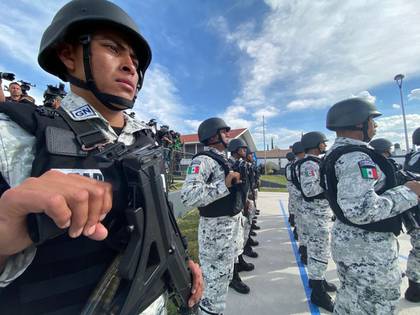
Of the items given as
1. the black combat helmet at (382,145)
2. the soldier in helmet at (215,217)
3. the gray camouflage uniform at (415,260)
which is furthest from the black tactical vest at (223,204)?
the black combat helmet at (382,145)

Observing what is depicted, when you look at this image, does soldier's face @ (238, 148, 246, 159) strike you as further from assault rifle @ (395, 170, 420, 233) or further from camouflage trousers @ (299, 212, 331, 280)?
assault rifle @ (395, 170, 420, 233)

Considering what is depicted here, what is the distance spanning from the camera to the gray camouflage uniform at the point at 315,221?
11.8 ft

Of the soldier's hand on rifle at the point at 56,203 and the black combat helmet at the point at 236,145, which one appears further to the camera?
the black combat helmet at the point at 236,145

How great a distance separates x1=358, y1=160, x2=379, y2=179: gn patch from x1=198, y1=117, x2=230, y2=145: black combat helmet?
76.9 inches

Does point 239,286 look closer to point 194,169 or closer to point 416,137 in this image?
point 194,169

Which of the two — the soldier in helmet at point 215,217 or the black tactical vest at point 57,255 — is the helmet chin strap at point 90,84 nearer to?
the black tactical vest at point 57,255

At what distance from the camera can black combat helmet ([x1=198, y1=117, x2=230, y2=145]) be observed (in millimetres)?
3453

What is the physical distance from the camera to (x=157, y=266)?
901 mm

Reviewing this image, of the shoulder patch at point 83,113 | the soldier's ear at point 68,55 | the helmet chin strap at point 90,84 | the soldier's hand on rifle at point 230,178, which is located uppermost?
the soldier's ear at point 68,55

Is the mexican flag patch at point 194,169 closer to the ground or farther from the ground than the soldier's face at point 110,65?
closer to the ground

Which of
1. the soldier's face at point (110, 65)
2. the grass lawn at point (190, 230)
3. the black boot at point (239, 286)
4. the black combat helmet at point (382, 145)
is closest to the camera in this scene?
the soldier's face at point (110, 65)

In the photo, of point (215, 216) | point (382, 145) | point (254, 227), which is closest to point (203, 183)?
point (215, 216)

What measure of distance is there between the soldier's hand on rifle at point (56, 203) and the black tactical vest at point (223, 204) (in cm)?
246

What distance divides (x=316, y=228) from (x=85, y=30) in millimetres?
4230
